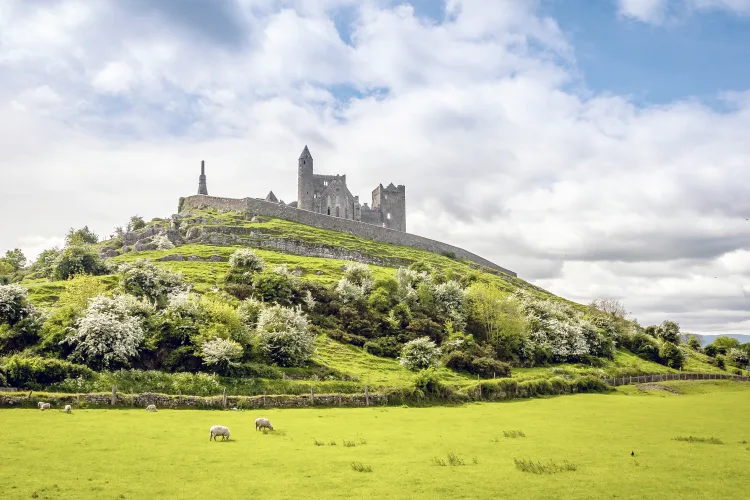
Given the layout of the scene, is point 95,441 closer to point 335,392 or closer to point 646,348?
point 335,392

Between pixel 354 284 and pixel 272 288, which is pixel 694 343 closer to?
pixel 354 284

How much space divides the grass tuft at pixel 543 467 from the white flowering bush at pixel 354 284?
52096mm

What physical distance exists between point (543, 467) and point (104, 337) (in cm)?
3348

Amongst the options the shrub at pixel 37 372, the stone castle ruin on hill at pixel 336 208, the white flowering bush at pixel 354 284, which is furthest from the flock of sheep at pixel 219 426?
the stone castle ruin on hill at pixel 336 208

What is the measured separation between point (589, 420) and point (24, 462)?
101ft

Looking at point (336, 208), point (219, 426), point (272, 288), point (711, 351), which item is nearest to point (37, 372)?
point (219, 426)

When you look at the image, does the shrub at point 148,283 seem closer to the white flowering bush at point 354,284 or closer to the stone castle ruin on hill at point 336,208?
the white flowering bush at point 354,284

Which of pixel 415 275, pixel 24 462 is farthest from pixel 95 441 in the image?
pixel 415 275

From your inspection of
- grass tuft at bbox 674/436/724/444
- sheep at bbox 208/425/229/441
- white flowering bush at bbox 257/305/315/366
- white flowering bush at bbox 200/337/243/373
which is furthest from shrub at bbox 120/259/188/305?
grass tuft at bbox 674/436/724/444

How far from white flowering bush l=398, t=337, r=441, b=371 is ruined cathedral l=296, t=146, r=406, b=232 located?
91932mm

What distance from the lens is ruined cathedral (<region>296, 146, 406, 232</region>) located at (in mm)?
145125

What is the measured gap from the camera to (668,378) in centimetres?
6925

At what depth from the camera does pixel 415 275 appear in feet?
273

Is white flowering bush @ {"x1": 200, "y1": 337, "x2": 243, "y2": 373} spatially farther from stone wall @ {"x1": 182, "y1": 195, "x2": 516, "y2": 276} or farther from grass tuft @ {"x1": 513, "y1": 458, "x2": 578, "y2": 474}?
stone wall @ {"x1": 182, "y1": 195, "x2": 516, "y2": 276}
